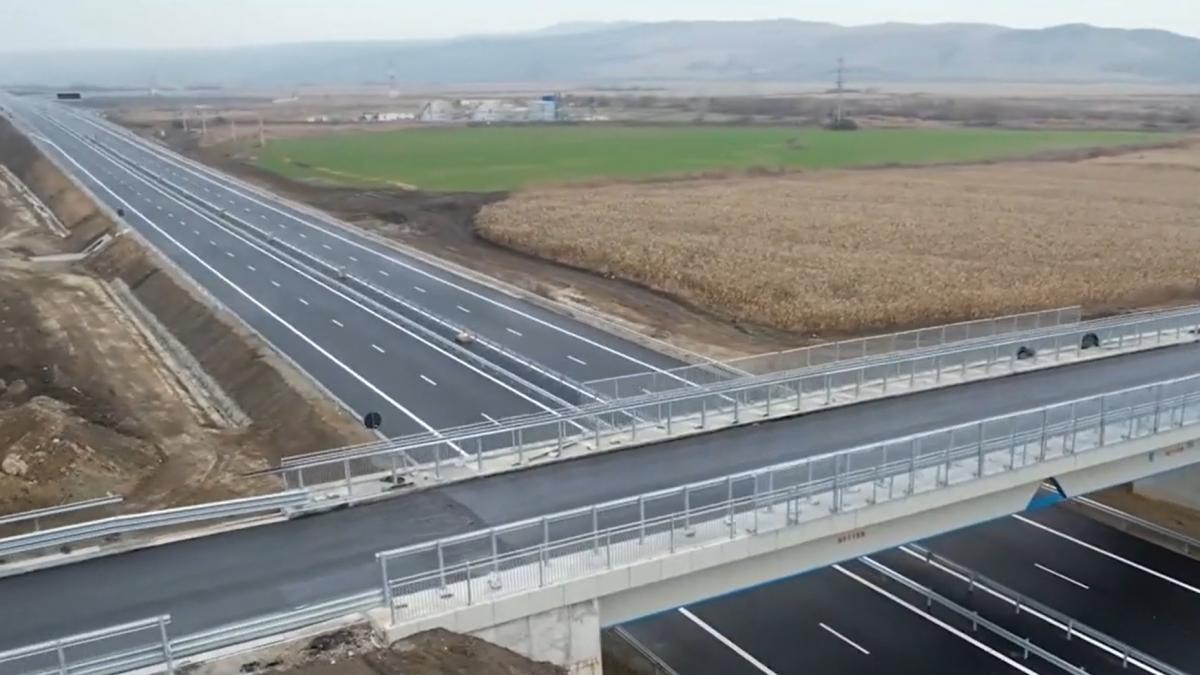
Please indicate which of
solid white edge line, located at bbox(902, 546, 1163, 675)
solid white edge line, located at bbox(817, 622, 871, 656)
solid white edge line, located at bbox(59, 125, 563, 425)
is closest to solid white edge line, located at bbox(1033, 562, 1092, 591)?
solid white edge line, located at bbox(902, 546, 1163, 675)

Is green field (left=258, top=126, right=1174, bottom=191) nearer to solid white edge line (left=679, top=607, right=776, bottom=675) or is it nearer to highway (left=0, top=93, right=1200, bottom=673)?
highway (left=0, top=93, right=1200, bottom=673)

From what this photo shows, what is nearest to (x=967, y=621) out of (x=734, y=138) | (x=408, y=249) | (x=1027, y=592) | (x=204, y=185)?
(x=1027, y=592)

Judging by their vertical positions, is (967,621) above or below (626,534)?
below

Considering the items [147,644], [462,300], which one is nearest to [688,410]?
[147,644]

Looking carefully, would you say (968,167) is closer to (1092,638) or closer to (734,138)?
(734,138)

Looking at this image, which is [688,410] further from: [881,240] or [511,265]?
[881,240]

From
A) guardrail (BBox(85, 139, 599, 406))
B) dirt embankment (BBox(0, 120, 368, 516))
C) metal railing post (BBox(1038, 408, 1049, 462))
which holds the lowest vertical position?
dirt embankment (BBox(0, 120, 368, 516))
